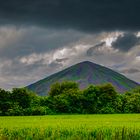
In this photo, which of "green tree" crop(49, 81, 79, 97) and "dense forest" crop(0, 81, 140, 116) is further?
"green tree" crop(49, 81, 79, 97)

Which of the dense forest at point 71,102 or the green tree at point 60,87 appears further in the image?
the green tree at point 60,87

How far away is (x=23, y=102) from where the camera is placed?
75.0 metres

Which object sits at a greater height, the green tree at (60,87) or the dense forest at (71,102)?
the green tree at (60,87)

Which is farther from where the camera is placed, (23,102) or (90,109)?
(90,109)

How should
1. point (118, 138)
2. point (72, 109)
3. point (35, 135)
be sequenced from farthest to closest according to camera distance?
point (72, 109), point (35, 135), point (118, 138)

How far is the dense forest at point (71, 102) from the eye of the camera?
7462 centimetres

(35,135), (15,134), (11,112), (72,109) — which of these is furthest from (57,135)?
(72,109)

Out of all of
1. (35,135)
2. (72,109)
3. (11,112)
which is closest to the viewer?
(35,135)

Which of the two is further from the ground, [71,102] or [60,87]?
[60,87]

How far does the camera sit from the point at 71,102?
80000mm

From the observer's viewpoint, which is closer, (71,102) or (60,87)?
(71,102)

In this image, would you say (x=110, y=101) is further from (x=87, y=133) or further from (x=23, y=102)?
(x=87, y=133)

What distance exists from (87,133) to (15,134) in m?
4.67

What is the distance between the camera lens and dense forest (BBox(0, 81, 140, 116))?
74625 mm
